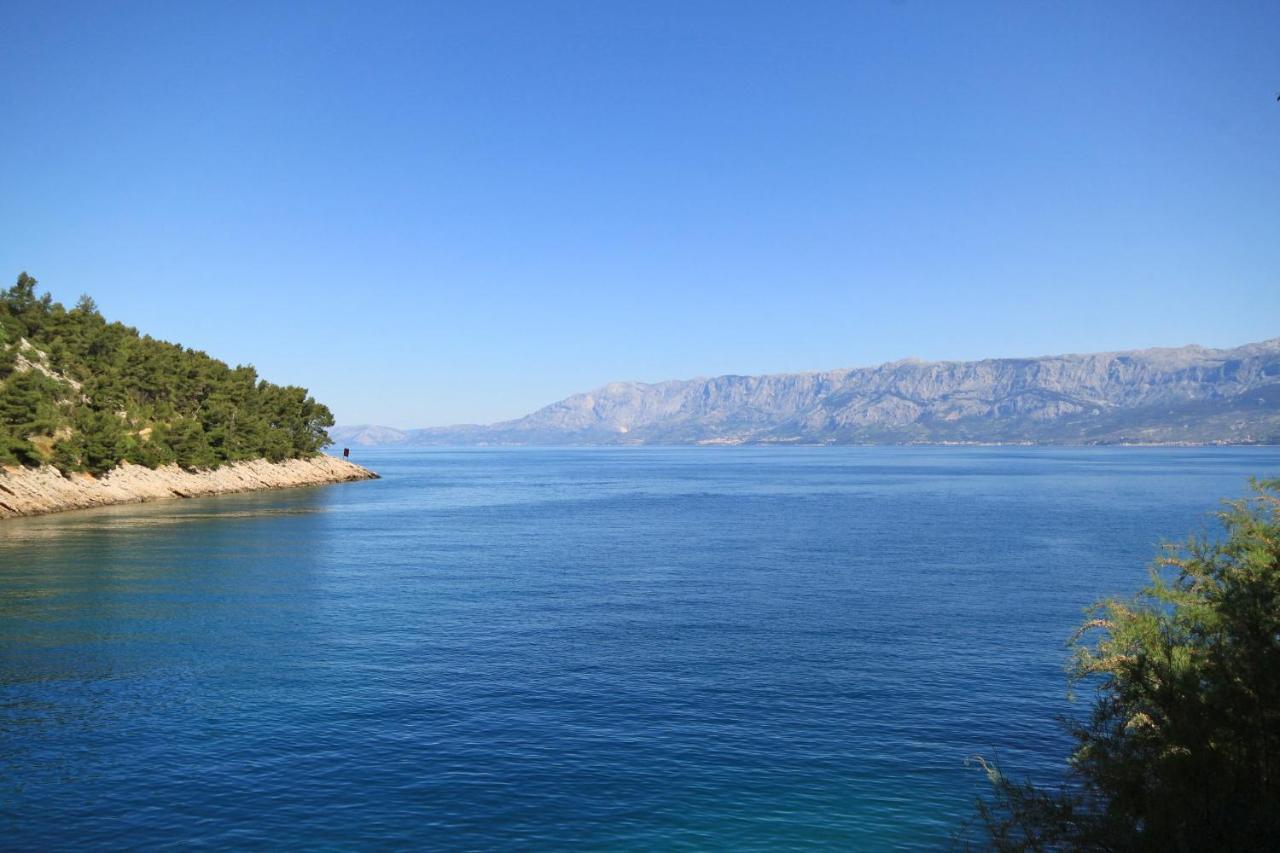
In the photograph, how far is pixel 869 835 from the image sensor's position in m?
24.5

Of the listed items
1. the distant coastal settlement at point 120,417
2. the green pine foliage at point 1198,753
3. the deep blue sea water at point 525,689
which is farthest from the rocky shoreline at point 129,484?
the green pine foliage at point 1198,753

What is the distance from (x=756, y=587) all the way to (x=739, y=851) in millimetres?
40632

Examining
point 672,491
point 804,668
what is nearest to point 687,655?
point 804,668

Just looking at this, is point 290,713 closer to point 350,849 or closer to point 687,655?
point 350,849

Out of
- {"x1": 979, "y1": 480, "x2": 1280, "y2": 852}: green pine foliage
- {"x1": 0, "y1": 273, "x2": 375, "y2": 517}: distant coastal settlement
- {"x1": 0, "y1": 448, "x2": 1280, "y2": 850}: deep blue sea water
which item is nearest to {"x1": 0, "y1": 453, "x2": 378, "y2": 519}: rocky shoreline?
{"x1": 0, "y1": 273, "x2": 375, "y2": 517}: distant coastal settlement

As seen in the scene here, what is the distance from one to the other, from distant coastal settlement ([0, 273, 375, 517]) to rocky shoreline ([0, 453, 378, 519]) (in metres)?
0.19

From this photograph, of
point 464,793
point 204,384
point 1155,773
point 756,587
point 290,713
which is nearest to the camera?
point 1155,773

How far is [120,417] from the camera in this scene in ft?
443

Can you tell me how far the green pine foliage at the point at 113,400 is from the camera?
114 meters

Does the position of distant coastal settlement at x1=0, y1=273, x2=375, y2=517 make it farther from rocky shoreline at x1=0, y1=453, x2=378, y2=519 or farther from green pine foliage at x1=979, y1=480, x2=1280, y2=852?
green pine foliage at x1=979, y1=480, x2=1280, y2=852

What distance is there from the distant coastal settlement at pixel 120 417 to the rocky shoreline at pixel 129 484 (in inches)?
7.4

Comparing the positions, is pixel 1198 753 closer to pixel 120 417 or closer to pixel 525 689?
pixel 525 689

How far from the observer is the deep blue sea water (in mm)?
25578

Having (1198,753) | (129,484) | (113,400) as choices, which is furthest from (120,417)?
(1198,753)
